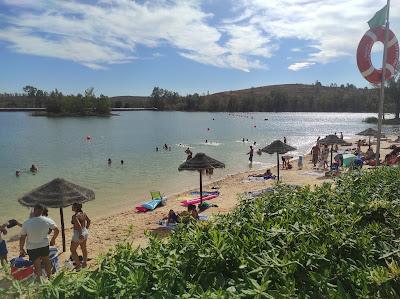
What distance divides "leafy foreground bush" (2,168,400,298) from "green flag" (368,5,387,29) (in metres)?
11.2

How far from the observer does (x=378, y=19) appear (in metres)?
13.4

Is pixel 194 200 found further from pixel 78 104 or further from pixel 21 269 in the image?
pixel 78 104

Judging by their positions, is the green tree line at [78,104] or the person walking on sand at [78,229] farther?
the green tree line at [78,104]

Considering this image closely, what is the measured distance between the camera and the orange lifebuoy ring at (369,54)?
12.9m

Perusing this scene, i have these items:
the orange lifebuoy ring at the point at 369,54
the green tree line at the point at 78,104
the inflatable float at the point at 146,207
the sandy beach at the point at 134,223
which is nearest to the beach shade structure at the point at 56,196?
the sandy beach at the point at 134,223

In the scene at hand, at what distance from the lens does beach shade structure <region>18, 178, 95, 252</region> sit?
9.10m

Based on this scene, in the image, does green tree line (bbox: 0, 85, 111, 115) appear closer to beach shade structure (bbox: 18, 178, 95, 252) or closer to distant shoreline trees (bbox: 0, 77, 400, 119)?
distant shoreline trees (bbox: 0, 77, 400, 119)

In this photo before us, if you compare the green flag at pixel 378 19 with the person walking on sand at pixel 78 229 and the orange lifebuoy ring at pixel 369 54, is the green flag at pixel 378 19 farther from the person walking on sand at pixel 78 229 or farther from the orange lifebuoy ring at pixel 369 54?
the person walking on sand at pixel 78 229

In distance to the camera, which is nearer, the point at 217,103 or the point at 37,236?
the point at 37,236

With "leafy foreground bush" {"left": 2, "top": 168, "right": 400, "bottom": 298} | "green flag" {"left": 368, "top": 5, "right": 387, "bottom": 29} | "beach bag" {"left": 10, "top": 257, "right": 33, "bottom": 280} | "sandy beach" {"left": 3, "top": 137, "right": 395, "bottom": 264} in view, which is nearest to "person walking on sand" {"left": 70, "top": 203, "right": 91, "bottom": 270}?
"sandy beach" {"left": 3, "top": 137, "right": 395, "bottom": 264}

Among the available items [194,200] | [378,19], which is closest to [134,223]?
[194,200]

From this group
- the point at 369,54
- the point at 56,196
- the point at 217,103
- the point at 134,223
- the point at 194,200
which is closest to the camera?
the point at 56,196

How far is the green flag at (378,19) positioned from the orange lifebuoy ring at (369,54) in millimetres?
173

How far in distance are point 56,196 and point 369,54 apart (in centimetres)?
1035
